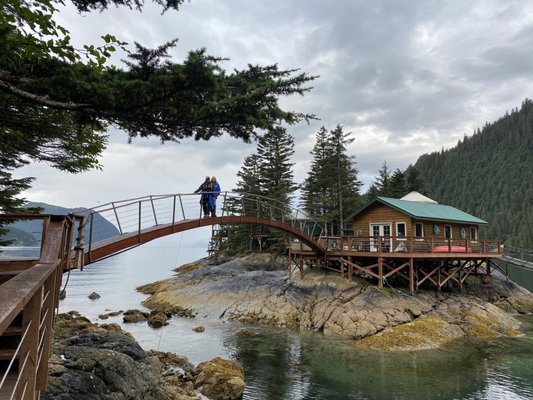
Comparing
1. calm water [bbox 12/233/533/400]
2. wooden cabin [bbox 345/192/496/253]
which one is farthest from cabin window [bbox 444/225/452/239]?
calm water [bbox 12/233/533/400]

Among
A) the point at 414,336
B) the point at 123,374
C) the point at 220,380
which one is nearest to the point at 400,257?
the point at 414,336

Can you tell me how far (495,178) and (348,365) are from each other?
185 m

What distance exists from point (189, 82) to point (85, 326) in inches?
674

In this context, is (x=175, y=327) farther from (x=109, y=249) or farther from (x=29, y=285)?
(x=29, y=285)

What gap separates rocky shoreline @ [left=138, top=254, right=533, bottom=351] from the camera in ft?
62.4

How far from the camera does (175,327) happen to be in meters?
21.6

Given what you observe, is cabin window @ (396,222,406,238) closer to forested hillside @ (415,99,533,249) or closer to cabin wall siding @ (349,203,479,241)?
cabin wall siding @ (349,203,479,241)

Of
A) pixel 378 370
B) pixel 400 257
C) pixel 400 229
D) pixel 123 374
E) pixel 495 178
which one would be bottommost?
pixel 378 370

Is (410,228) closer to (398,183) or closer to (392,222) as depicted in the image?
(392,222)

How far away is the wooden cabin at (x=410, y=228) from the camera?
2381 centimetres


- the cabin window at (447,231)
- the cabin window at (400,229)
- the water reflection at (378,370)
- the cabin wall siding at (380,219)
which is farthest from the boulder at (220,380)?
the cabin window at (447,231)

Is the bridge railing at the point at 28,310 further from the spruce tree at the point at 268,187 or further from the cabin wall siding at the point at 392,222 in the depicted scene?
the spruce tree at the point at 268,187

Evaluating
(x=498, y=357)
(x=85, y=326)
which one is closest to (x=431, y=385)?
(x=498, y=357)

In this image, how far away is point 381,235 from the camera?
26.0m
